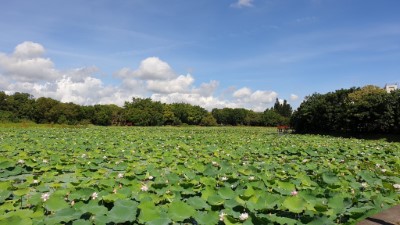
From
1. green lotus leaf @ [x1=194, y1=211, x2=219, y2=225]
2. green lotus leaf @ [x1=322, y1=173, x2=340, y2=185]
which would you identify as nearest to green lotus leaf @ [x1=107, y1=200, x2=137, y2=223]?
green lotus leaf @ [x1=194, y1=211, x2=219, y2=225]

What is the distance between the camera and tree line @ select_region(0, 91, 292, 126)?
233 feet

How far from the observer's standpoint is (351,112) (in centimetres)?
2950

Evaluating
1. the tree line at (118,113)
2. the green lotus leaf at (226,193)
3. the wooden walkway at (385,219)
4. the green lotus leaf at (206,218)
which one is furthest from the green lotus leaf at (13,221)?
the tree line at (118,113)

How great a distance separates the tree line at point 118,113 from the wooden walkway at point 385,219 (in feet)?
187

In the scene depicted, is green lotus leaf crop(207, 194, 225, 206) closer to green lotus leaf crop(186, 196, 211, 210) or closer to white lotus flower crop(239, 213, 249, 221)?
green lotus leaf crop(186, 196, 211, 210)

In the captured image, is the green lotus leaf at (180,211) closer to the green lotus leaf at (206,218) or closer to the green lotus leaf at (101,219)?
the green lotus leaf at (206,218)

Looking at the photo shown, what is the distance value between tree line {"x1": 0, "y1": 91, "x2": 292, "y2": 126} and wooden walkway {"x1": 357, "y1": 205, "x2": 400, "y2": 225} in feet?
187

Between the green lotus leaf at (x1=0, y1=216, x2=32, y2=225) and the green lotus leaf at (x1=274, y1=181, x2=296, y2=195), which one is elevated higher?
the green lotus leaf at (x1=274, y1=181, x2=296, y2=195)

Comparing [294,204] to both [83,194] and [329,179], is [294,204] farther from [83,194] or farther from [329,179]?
[83,194]

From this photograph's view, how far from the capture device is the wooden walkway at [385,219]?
304 cm

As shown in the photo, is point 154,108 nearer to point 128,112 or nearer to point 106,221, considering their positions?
point 128,112

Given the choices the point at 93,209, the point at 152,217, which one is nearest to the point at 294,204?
the point at 152,217

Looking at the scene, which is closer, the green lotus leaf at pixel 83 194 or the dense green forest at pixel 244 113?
the green lotus leaf at pixel 83 194

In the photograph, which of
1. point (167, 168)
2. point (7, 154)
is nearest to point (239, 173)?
point (167, 168)
